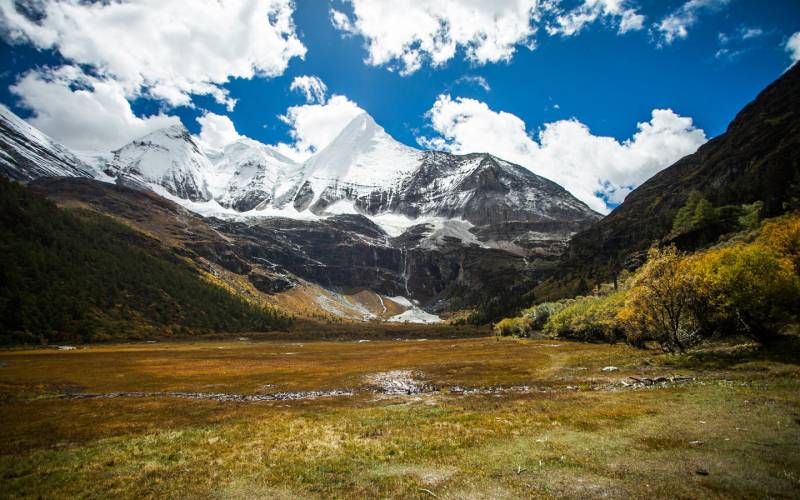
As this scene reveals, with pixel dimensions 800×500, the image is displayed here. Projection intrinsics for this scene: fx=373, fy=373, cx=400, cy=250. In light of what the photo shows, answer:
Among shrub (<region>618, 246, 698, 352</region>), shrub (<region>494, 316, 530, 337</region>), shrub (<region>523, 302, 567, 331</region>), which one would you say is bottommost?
shrub (<region>494, 316, 530, 337</region>)

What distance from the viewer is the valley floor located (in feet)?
50.2

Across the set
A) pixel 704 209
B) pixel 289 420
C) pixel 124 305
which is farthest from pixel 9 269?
pixel 704 209

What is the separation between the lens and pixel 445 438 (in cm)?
2236

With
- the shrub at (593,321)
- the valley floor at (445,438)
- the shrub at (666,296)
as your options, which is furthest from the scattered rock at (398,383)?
the shrub at (593,321)

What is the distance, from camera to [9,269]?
463ft

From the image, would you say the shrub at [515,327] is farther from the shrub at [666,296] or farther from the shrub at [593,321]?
the shrub at [666,296]

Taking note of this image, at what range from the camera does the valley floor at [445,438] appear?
15312 mm

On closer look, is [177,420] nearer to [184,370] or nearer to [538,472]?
[538,472]

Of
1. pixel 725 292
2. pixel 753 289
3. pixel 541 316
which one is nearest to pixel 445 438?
pixel 753 289

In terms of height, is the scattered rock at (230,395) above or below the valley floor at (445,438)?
below

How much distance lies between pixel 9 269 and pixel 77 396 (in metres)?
145

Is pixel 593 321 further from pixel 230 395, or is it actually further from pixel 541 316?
pixel 230 395

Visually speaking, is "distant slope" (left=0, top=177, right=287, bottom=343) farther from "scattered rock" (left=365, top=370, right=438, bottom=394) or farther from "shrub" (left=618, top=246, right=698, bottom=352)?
"shrub" (left=618, top=246, right=698, bottom=352)

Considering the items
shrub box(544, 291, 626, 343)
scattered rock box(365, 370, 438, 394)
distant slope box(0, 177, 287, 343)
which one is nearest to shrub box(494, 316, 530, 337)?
shrub box(544, 291, 626, 343)
